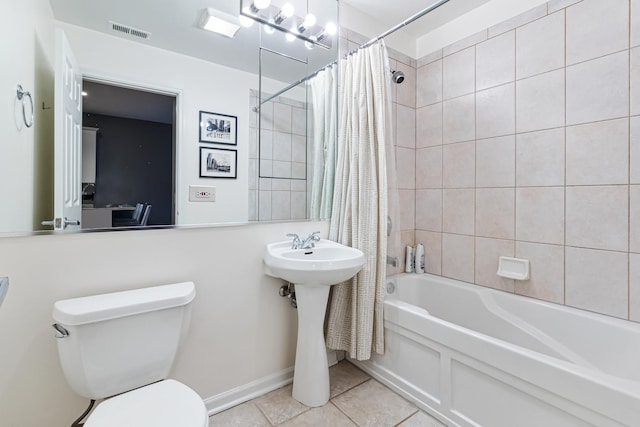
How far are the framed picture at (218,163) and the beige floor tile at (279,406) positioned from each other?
1261 mm

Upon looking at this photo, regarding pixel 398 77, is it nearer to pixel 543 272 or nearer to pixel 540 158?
pixel 540 158

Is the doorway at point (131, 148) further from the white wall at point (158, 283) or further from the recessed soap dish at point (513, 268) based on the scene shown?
the recessed soap dish at point (513, 268)

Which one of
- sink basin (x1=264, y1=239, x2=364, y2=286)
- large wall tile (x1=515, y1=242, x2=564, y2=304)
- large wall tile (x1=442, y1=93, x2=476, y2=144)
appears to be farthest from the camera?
large wall tile (x1=442, y1=93, x2=476, y2=144)

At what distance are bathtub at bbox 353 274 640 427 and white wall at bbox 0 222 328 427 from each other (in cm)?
71

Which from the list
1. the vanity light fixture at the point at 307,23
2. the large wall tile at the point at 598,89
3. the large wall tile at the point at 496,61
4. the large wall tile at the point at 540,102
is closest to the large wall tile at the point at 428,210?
the large wall tile at the point at 540,102

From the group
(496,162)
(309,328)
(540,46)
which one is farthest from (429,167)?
(309,328)

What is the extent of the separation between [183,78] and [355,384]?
197 centimetres

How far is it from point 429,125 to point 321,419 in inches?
84.1

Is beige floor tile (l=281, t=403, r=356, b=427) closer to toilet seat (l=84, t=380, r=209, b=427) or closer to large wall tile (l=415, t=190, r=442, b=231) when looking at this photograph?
toilet seat (l=84, t=380, r=209, b=427)

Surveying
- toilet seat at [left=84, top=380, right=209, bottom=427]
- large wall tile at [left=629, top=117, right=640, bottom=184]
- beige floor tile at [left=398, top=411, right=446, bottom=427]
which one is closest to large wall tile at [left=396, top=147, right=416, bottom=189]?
large wall tile at [left=629, top=117, right=640, bottom=184]

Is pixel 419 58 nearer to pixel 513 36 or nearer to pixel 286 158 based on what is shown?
pixel 513 36

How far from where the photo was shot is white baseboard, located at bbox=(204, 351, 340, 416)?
5.15 ft

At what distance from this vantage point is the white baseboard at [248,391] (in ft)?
5.15

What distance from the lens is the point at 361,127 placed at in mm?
1812
